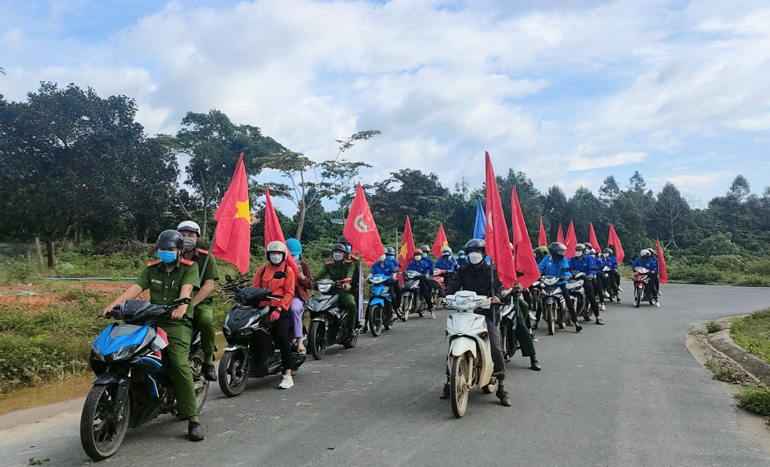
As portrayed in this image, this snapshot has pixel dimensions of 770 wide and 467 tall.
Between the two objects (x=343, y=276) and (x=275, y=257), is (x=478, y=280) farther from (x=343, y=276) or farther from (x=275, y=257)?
(x=343, y=276)

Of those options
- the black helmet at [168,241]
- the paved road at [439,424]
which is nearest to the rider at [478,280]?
the paved road at [439,424]

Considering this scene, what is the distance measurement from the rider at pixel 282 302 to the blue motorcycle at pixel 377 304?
3.81 metres

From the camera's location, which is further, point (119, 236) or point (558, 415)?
point (119, 236)

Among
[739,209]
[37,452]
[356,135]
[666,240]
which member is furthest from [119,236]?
[739,209]

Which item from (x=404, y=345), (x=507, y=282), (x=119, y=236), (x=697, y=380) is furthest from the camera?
(x=119, y=236)

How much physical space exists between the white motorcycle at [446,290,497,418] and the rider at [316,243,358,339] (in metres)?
3.13

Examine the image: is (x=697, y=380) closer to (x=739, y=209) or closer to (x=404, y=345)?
(x=404, y=345)

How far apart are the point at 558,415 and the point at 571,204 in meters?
50.3

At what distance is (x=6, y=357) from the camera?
6645 mm

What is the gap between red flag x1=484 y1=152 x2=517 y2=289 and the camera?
19.9 ft

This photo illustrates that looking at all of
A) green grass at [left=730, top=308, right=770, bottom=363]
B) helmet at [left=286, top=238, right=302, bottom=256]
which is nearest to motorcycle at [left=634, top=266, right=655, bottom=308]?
green grass at [left=730, top=308, right=770, bottom=363]

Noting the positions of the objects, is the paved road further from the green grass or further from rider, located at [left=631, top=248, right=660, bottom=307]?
rider, located at [left=631, top=248, right=660, bottom=307]

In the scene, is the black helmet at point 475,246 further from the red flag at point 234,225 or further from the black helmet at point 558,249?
the black helmet at point 558,249

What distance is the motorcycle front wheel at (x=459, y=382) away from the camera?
4.91m
